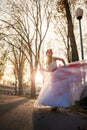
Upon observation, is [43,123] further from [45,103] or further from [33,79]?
[33,79]

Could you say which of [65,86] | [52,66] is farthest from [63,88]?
[52,66]

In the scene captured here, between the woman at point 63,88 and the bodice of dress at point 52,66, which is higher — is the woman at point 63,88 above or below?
below

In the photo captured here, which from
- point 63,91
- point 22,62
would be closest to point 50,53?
point 63,91

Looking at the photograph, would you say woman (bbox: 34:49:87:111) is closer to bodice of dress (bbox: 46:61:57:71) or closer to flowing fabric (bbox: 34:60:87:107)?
flowing fabric (bbox: 34:60:87:107)

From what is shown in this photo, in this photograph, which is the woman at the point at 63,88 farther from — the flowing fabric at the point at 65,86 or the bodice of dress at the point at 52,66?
the bodice of dress at the point at 52,66

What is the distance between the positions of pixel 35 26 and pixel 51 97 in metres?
26.1

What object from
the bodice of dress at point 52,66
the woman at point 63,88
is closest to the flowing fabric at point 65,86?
the woman at point 63,88

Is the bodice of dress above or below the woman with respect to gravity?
above

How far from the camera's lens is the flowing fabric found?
280 inches

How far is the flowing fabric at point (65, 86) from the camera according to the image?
280 inches

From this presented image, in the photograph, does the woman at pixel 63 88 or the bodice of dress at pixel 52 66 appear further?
the bodice of dress at pixel 52 66

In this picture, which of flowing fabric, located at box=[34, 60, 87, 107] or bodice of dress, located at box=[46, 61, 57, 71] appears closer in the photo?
flowing fabric, located at box=[34, 60, 87, 107]

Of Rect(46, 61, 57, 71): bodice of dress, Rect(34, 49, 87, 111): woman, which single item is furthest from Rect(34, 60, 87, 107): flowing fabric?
Rect(46, 61, 57, 71): bodice of dress

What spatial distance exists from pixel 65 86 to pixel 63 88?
8 centimetres
